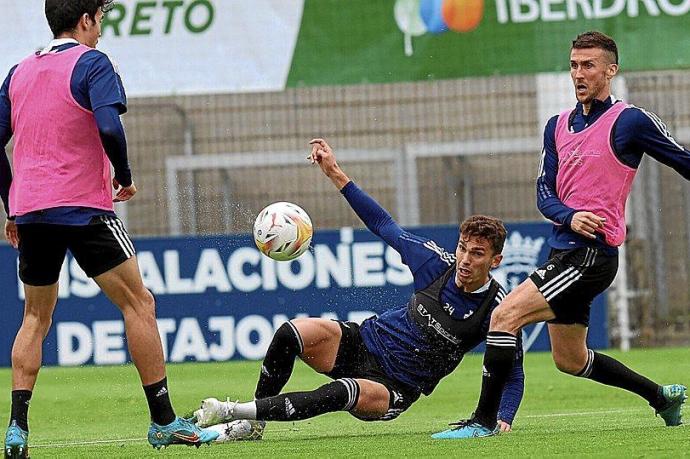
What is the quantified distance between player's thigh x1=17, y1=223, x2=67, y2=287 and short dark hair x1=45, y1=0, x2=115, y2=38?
36.2 inches

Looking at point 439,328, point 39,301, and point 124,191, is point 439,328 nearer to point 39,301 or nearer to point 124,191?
point 124,191

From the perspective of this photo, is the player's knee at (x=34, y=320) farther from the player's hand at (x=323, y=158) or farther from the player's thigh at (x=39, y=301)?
the player's hand at (x=323, y=158)

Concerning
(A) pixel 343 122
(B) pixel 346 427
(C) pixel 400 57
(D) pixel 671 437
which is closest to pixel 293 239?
(B) pixel 346 427

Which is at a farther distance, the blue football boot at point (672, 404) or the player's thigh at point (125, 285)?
the blue football boot at point (672, 404)

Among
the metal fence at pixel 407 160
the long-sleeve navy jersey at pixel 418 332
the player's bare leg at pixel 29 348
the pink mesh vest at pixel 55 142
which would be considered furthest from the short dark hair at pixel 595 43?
the metal fence at pixel 407 160

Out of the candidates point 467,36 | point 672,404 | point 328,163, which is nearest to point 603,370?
point 672,404

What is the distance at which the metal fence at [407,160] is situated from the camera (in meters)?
14.8

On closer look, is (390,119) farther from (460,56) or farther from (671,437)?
(671,437)

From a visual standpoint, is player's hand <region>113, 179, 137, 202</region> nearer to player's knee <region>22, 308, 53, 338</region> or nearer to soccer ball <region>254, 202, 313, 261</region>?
player's knee <region>22, 308, 53, 338</region>

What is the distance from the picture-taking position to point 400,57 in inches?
533

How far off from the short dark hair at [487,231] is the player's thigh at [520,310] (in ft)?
0.79

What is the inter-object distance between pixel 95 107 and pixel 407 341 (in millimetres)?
2087

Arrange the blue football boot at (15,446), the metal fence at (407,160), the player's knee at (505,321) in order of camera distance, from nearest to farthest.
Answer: the blue football boot at (15,446)
the player's knee at (505,321)
the metal fence at (407,160)

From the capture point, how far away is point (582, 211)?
6969 millimetres
